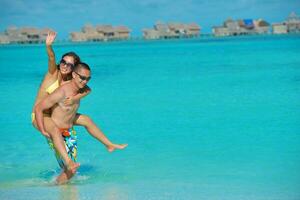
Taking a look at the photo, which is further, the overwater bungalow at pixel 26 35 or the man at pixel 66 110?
the overwater bungalow at pixel 26 35

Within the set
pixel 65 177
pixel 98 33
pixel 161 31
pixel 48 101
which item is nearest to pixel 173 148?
pixel 65 177

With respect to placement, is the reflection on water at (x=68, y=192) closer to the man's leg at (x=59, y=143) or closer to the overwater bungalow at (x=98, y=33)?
the man's leg at (x=59, y=143)

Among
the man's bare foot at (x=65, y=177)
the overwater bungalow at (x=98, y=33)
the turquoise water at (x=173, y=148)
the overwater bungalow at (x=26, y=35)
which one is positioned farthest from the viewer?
the overwater bungalow at (x=98, y=33)

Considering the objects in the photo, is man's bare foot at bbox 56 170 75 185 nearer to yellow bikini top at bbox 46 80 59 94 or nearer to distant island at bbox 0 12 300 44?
yellow bikini top at bbox 46 80 59 94

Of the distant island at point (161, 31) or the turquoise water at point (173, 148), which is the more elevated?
the turquoise water at point (173, 148)

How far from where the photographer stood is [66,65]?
4.34m

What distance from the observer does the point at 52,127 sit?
4.44m

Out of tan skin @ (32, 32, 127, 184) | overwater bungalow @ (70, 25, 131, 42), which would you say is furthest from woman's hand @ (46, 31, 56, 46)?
overwater bungalow @ (70, 25, 131, 42)

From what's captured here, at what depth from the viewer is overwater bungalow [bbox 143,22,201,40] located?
7819 centimetres

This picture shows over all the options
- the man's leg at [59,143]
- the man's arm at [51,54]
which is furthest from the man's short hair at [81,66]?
the man's leg at [59,143]

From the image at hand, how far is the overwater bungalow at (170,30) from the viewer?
7819 centimetres

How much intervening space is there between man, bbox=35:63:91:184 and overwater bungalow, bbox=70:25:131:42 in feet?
229

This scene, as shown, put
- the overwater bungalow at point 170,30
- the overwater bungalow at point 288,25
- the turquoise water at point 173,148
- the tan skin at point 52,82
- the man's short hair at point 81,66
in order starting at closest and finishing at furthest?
1. the man's short hair at point 81,66
2. the tan skin at point 52,82
3. the turquoise water at point 173,148
4. the overwater bungalow at point 170,30
5. the overwater bungalow at point 288,25

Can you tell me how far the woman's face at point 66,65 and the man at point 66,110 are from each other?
60mm
